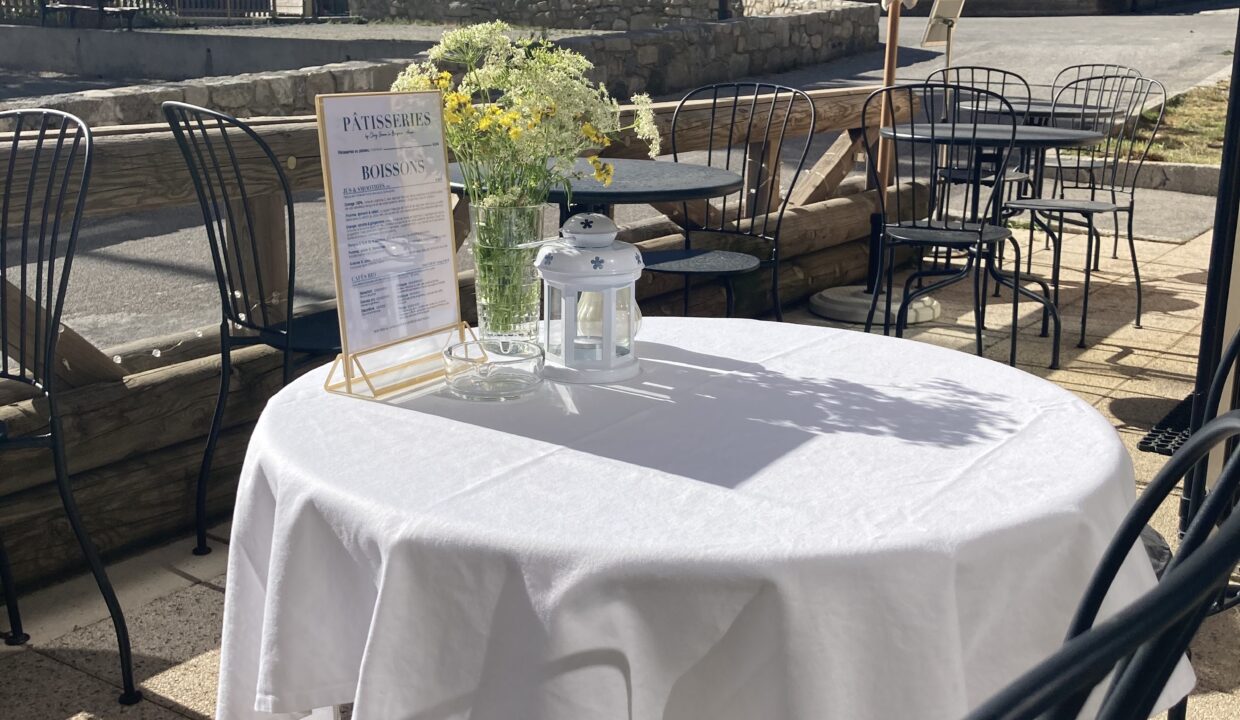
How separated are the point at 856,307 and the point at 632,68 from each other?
31.0ft

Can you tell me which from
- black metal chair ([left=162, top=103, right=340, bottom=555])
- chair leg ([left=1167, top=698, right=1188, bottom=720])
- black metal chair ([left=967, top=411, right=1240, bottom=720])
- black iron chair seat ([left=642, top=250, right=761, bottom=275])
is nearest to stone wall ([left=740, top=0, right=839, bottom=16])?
black iron chair seat ([left=642, top=250, right=761, bottom=275])

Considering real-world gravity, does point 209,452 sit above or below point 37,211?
below

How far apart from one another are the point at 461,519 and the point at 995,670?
60 centimetres

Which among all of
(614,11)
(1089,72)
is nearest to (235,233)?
(1089,72)

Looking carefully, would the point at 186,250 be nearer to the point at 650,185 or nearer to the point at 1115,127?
the point at 650,185

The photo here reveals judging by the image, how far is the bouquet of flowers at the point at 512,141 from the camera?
1714mm

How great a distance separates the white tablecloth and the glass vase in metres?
0.18

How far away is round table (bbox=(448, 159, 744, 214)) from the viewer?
322 centimetres

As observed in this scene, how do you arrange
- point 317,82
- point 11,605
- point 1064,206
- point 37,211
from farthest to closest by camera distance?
point 317,82 < point 1064,206 < point 37,211 < point 11,605

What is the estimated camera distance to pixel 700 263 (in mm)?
3924

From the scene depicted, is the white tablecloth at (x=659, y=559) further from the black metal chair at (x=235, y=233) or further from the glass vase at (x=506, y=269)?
the black metal chair at (x=235, y=233)

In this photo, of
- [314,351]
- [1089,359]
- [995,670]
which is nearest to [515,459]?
[995,670]

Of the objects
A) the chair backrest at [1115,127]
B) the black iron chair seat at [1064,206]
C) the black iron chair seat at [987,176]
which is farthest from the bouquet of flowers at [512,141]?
the chair backrest at [1115,127]

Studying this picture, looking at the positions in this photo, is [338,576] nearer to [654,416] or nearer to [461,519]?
[461,519]
